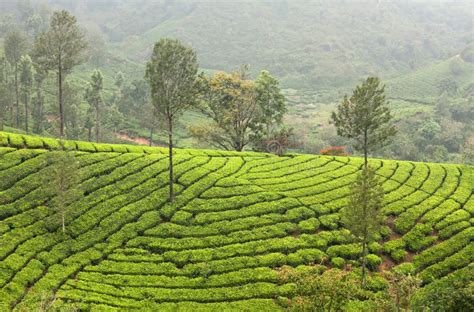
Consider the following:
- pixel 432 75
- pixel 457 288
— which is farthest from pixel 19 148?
pixel 432 75

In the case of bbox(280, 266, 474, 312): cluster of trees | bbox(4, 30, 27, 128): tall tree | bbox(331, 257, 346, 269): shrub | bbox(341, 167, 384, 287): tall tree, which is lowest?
bbox(331, 257, 346, 269): shrub

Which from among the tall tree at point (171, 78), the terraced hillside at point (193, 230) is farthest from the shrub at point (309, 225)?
the tall tree at point (171, 78)

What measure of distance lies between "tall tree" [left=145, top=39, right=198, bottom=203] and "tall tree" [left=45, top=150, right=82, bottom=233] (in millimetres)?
7745

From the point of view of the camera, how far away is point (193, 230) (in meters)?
32.7

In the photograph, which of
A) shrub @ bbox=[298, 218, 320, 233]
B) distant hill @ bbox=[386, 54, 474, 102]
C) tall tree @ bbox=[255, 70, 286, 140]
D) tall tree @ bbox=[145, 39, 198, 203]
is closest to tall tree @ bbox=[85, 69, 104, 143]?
tall tree @ bbox=[255, 70, 286, 140]

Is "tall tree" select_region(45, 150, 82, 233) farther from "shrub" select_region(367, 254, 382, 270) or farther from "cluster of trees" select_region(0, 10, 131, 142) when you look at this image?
"shrub" select_region(367, 254, 382, 270)

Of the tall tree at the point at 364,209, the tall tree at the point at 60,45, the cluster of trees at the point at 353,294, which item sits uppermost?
the tall tree at the point at 60,45

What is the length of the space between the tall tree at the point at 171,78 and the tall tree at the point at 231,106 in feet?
70.4

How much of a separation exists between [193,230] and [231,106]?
1107 inches

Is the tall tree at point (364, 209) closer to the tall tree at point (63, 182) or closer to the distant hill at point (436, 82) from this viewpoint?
the tall tree at point (63, 182)

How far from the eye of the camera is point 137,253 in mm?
30328

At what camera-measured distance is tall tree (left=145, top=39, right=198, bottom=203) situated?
113 ft

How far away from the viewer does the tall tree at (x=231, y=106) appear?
57344 millimetres

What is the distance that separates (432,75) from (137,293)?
160m
